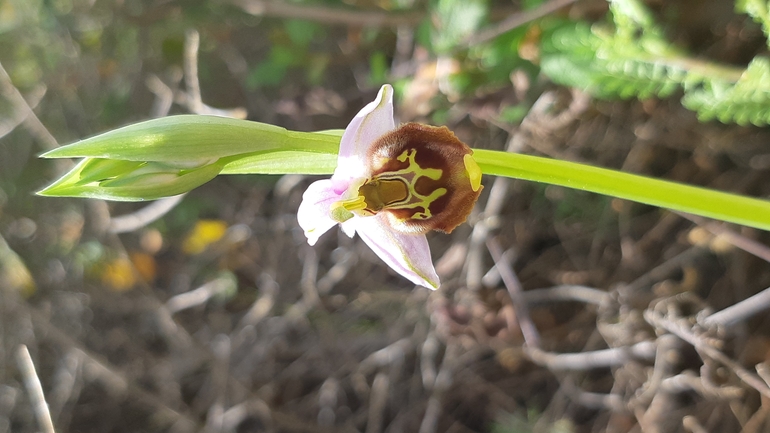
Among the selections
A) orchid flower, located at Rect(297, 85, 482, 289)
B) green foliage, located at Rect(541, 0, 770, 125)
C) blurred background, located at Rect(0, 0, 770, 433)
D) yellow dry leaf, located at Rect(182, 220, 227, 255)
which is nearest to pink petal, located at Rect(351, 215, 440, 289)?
orchid flower, located at Rect(297, 85, 482, 289)

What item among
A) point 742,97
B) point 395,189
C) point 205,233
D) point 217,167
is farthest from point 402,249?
point 205,233

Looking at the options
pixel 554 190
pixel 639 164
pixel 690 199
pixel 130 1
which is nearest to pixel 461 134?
pixel 554 190

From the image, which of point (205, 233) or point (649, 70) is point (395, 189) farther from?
point (205, 233)

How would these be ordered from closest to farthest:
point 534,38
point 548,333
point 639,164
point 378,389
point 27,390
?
point 534,38 → point 639,164 → point 548,333 → point 378,389 → point 27,390

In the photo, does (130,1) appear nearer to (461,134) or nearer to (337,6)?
(337,6)

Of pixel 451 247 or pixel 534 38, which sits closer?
pixel 534 38

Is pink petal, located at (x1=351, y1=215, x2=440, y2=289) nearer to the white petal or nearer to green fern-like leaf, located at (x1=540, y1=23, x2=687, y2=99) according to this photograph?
the white petal
